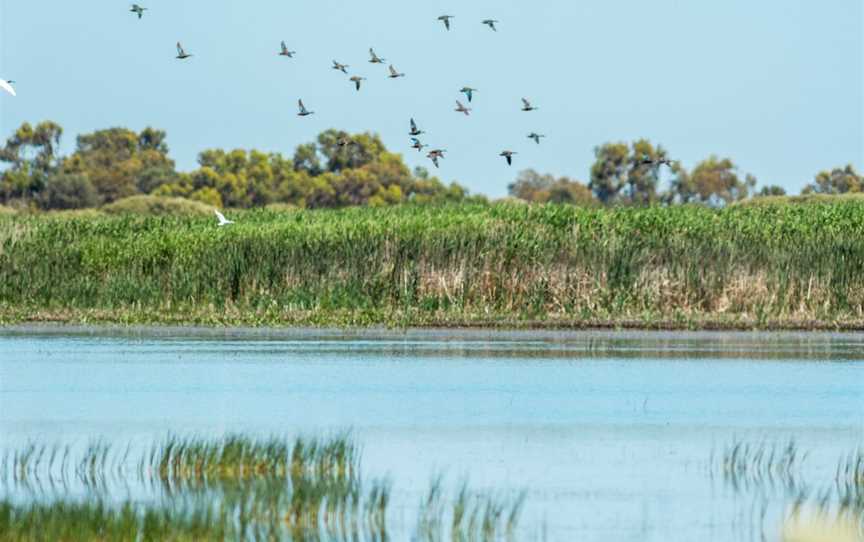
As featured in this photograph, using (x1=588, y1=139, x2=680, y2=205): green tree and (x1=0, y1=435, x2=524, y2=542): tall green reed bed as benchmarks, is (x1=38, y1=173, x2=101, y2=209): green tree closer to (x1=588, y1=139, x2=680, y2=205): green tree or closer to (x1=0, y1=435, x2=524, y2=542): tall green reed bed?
(x1=588, y1=139, x2=680, y2=205): green tree

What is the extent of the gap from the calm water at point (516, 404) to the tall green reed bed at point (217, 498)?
27cm

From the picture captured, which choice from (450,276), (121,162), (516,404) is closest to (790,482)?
(516,404)

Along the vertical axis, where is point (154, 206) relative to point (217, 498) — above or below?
above

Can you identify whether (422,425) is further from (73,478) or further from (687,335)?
(687,335)

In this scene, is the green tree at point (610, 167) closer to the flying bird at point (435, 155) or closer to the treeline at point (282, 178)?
the treeline at point (282, 178)

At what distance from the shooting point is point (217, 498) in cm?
Answer: 1214

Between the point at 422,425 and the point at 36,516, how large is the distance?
6.48 metres

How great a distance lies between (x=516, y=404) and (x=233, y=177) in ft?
316

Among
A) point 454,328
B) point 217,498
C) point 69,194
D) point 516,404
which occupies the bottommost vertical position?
point 217,498

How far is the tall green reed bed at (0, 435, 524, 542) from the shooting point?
10.6m

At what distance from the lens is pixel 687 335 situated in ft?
98.9

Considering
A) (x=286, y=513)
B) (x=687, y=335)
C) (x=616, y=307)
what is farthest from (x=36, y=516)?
(x=616, y=307)

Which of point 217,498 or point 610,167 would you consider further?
point 610,167

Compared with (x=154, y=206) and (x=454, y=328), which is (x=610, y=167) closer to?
(x=154, y=206)
